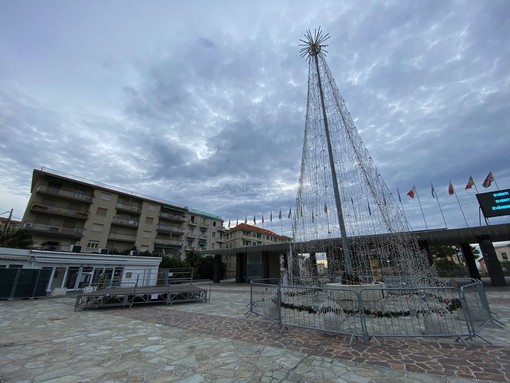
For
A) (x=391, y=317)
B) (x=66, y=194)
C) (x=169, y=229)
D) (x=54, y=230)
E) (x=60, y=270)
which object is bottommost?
(x=391, y=317)

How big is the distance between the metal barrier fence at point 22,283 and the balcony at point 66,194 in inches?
754

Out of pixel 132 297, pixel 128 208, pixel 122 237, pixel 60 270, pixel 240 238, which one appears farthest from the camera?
pixel 240 238

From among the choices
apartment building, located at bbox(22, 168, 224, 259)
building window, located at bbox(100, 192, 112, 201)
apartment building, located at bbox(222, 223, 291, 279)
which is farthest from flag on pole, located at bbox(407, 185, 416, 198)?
building window, located at bbox(100, 192, 112, 201)

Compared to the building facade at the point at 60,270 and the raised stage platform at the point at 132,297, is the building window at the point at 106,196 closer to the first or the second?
the building facade at the point at 60,270

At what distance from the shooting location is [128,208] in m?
36.7

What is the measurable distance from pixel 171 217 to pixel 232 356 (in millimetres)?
41227

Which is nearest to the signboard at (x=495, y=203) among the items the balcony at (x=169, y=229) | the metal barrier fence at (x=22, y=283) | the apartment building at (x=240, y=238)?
the metal barrier fence at (x=22, y=283)

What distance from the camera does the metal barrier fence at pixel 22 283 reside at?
13.8 m

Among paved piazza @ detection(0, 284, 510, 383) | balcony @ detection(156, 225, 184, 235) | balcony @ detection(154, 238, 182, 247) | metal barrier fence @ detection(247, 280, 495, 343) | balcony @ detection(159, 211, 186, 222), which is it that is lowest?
paved piazza @ detection(0, 284, 510, 383)

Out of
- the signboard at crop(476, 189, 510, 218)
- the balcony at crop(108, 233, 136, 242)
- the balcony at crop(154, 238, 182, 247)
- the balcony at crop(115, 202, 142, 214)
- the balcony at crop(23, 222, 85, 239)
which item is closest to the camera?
the signboard at crop(476, 189, 510, 218)

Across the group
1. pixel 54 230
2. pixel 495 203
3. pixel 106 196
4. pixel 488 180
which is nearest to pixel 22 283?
pixel 54 230

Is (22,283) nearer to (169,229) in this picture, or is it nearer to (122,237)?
(122,237)

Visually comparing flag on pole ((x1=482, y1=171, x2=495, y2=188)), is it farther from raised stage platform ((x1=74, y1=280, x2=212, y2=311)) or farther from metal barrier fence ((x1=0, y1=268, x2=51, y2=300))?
metal barrier fence ((x1=0, y1=268, x2=51, y2=300))

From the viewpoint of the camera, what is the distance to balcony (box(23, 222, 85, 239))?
2732 centimetres
